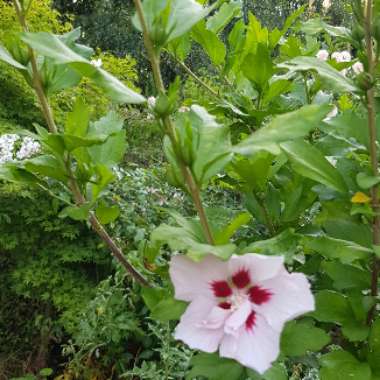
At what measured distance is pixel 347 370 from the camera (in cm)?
76

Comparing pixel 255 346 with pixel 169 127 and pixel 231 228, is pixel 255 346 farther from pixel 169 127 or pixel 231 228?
pixel 169 127

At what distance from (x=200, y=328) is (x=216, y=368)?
16 centimetres

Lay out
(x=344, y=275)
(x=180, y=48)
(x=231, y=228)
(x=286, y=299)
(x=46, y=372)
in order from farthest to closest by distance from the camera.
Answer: (x=46, y=372), (x=180, y=48), (x=344, y=275), (x=231, y=228), (x=286, y=299)

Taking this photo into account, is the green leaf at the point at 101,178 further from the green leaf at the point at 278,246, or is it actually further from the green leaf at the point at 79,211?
the green leaf at the point at 278,246

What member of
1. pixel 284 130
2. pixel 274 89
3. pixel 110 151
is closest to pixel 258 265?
pixel 284 130

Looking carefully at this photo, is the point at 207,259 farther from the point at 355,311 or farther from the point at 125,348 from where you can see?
the point at 125,348

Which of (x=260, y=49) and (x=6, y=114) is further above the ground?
(x=260, y=49)

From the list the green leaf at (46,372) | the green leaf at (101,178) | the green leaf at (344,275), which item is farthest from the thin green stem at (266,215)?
the green leaf at (46,372)

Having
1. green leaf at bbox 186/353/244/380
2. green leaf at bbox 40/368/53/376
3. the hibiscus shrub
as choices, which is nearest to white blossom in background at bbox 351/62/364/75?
the hibiscus shrub

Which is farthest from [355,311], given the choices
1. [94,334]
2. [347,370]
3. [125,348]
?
[125,348]

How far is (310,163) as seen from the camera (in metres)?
0.73

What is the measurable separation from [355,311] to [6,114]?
3.16 metres

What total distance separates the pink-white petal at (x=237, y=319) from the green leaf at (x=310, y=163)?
203 millimetres

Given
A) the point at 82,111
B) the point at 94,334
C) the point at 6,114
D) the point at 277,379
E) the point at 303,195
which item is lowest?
the point at 94,334
